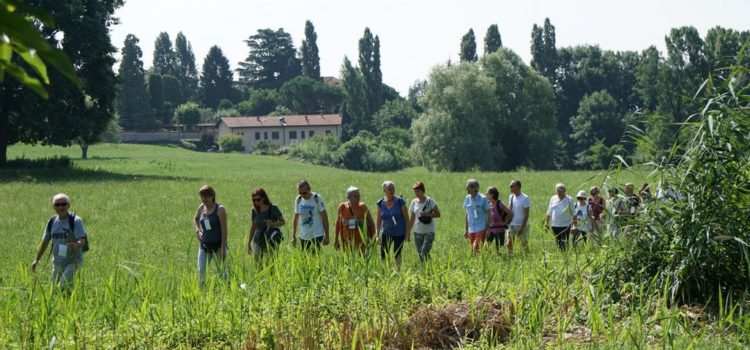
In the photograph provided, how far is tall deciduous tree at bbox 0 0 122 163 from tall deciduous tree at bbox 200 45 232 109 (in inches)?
4625

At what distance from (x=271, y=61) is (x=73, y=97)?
131 metres

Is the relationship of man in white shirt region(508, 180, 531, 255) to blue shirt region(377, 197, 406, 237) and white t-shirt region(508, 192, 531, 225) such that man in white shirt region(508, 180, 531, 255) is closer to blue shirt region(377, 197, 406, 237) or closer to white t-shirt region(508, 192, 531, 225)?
white t-shirt region(508, 192, 531, 225)

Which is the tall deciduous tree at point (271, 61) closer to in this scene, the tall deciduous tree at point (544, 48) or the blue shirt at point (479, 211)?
the tall deciduous tree at point (544, 48)

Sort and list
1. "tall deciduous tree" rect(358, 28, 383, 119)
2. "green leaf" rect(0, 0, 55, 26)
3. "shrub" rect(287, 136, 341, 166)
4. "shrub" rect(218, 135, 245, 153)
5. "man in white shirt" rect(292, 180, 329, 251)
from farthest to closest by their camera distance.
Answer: "tall deciduous tree" rect(358, 28, 383, 119) < "shrub" rect(218, 135, 245, 153) < "shrub" rect(287, 136, 341, 166) < "man in white shirt" rect(292, 180, 329, 251) < "green leaf" rect(0, 0, 55, 26)

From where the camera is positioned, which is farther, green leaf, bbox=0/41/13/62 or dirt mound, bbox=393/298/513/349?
dirt mound, bbox=393/298/513/349

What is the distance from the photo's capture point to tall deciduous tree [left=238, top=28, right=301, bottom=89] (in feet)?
563

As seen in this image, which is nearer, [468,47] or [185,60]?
[468,47]

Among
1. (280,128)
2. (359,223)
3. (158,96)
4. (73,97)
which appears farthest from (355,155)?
(359,223)

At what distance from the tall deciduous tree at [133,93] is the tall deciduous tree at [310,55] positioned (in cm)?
4764

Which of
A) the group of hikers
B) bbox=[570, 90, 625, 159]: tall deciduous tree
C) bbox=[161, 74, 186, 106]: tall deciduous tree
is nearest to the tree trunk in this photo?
the group of hikers

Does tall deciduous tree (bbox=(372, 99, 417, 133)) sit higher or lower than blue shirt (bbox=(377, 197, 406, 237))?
higher

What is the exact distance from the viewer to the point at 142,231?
23.7 meters

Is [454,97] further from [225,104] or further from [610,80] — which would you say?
[225,104]

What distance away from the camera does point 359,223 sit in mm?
11820
